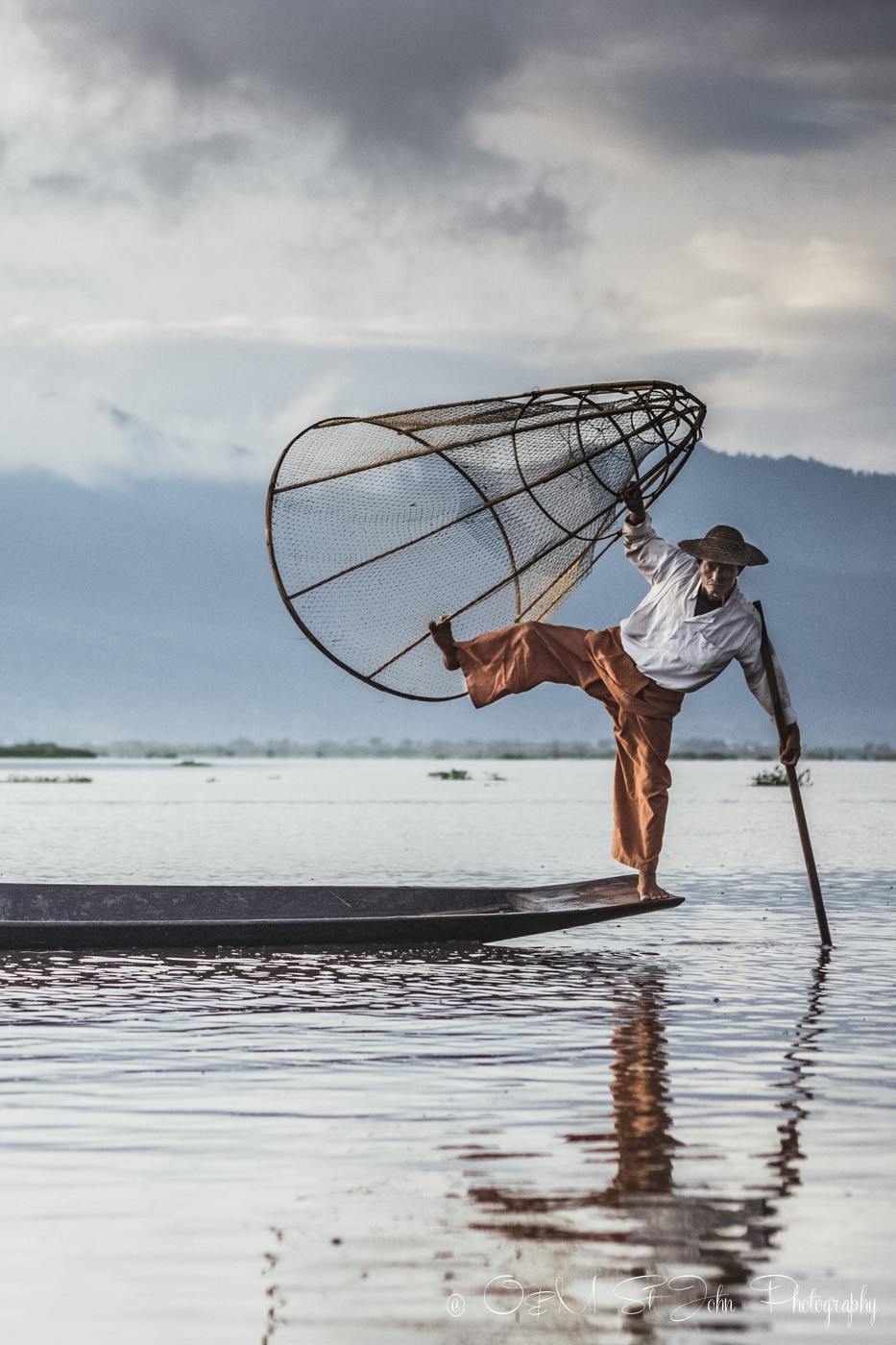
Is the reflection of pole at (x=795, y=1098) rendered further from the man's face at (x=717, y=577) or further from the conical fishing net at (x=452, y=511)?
the conical fishing net at (x=452, y=511)

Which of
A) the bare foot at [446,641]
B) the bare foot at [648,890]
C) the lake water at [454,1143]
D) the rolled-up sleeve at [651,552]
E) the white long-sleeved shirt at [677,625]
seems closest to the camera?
the lake water at [454,1143]

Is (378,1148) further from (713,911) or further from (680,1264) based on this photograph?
(713,911)

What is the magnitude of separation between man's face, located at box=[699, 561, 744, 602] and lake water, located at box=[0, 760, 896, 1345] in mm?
2206

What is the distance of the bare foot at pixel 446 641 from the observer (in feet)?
32.2

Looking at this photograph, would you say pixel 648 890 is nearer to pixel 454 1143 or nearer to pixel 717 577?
pixel 717 577

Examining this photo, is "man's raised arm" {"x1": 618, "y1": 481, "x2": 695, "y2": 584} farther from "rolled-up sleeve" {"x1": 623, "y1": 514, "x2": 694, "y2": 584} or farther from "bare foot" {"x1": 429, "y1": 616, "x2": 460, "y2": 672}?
"bare foot" {"x1": 429, "y1": 616, "x2": 460, "y2": 672}

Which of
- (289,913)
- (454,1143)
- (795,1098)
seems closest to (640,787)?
(289,913)

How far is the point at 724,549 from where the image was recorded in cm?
979

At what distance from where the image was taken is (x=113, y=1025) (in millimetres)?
8367

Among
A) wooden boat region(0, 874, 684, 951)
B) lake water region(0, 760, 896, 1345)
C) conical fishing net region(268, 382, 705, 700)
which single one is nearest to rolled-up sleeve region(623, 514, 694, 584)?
conical fishing net region(268, 382, 705, 700)

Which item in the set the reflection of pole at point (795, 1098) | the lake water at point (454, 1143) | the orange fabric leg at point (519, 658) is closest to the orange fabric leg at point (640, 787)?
the orange fabric leg at point (519, 658)

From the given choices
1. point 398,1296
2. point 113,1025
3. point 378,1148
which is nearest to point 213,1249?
point 398,1296

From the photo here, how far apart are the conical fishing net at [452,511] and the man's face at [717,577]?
647 mm

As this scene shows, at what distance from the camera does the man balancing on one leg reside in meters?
9.84
